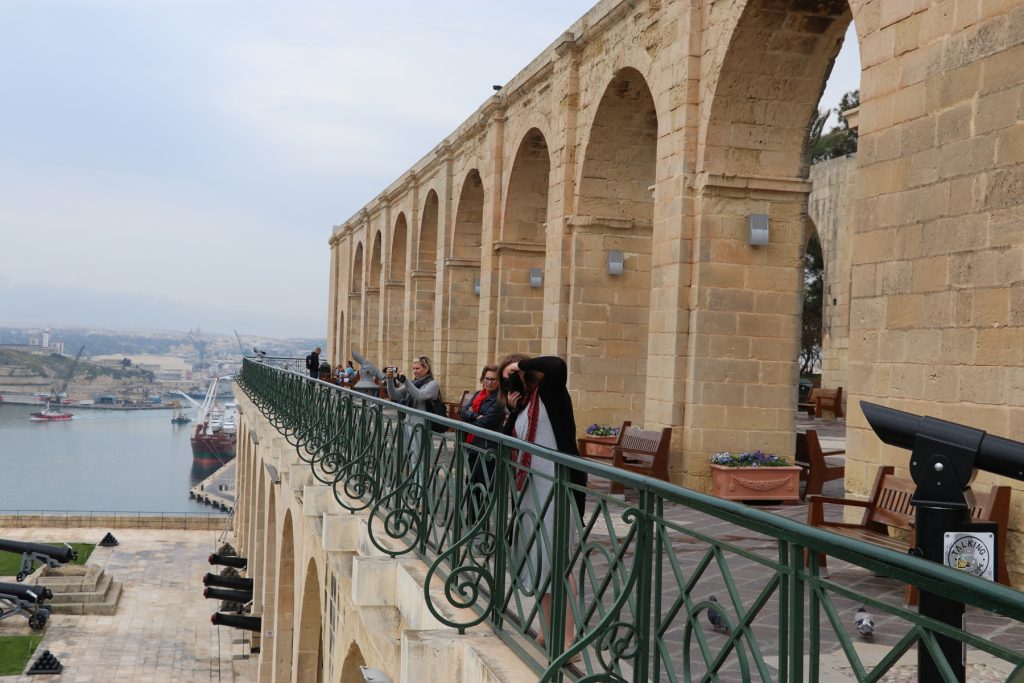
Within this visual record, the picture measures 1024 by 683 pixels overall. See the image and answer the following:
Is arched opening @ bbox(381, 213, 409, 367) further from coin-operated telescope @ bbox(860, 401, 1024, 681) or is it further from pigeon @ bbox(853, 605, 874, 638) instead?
coin-operated telescope @ bbox(860, 401, 1024, 681)

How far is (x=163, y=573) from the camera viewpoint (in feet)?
110

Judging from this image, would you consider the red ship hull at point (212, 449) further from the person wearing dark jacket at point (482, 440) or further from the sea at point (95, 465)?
the person wearing dark jacket at point (482, 440)

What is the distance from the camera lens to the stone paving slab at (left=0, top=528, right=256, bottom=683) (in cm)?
2298

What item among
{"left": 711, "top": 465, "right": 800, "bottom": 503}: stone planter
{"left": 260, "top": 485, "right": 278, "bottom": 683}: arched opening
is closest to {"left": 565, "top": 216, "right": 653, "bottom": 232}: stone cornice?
{"left": 711, "top": 465, "right": 800, "bottom": 503}: stone planter

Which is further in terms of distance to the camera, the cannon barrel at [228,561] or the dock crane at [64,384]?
the dock crane at [64,384]

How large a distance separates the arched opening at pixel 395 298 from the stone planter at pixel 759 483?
19.7 metres

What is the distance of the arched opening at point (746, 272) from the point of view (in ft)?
32.6

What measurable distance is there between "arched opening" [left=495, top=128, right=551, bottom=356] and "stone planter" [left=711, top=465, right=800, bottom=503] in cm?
782

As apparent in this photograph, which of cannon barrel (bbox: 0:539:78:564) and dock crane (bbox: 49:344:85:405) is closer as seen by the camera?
cannon barrel (bbox: 0:539:78:564)

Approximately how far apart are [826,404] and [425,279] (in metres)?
10.4

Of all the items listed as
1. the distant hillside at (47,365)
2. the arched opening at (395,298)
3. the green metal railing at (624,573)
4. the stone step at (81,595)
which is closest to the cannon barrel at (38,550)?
the stone step at (81,595)

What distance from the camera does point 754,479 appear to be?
9656 mm

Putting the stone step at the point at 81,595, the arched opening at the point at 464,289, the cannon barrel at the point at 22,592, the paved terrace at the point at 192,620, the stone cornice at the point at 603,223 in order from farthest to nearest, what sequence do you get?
the stone step at the point at 81,595, the cannon barrel at the point at 22,592, the arched opening at the point at 464,289, the stone cornice at the point at 603,223, the paved terrace at the point at 192,620

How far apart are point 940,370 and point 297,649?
357 inches
